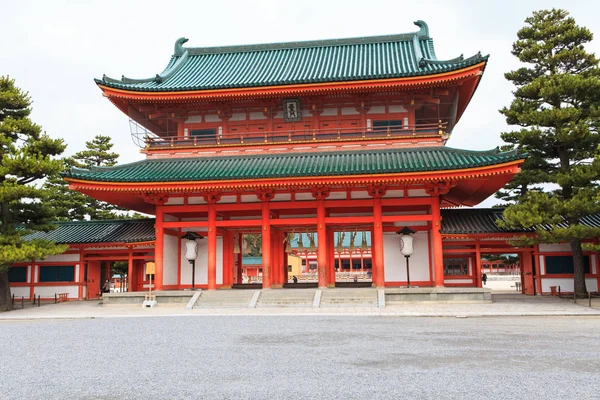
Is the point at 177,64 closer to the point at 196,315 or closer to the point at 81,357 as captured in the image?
the point at 196,315

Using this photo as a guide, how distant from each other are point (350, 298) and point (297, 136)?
920 centimetres

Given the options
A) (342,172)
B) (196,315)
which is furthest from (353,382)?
(342,172)

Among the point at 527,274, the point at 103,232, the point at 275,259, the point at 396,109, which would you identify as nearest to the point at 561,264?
the point at 527,274

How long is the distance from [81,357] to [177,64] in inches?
915

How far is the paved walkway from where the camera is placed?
58.9 ft

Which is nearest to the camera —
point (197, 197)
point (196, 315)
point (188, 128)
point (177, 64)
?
point (196, 315)

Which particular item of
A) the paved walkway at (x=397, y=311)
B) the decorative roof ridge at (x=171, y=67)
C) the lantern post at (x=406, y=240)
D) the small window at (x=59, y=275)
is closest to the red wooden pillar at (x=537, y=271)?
the paved walkway at (x=397, y=311)

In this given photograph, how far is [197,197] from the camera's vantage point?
24844 mm

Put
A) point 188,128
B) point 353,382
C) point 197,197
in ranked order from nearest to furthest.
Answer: point 353,382, point 197,197, point 188,128

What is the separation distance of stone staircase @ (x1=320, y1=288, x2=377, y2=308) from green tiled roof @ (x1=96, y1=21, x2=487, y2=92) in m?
10.0

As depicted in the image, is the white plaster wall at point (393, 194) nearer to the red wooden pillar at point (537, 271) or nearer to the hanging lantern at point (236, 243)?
the red wooden pillar at point (537, 271)

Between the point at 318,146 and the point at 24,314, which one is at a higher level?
the point at 318,146

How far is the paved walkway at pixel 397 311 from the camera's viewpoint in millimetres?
17953

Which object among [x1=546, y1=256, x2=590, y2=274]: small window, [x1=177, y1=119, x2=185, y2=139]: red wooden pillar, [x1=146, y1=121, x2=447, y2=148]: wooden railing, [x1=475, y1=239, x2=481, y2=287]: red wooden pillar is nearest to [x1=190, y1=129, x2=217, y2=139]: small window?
[x1=146, y1=121, x2=447, y2=148]: wooden railing
